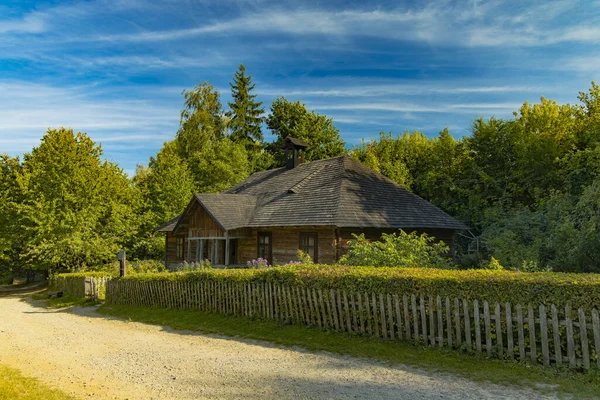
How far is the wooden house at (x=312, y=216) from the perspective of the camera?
2067cm

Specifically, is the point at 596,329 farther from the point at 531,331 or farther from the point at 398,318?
the point at 398,318

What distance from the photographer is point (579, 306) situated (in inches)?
286

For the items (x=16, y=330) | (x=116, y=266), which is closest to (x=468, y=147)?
(x=116, y=266)

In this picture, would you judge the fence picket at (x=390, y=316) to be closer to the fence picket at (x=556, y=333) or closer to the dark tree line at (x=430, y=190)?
the fence picket at (x=556, y=333)

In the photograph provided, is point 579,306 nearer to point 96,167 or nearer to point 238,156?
point 96,167

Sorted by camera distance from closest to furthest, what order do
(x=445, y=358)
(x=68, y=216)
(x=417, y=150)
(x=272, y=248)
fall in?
1. (x=445, y=358)
2. (x=272, y=248)
3. (x=68, y=216)
4. (x=417, y=150)

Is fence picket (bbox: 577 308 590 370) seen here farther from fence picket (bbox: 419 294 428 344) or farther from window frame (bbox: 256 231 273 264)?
window frame (bbox: 256 231 273 264)

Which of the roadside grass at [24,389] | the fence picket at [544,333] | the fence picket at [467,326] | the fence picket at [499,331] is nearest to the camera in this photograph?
the roadside grass at [24,389]

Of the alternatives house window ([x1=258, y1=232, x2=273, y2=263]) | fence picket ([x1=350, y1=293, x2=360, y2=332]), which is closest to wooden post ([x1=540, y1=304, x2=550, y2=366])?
fence picket ([x1=350, y1=293, x2=360, y2=332])

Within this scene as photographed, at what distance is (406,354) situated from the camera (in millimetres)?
8461

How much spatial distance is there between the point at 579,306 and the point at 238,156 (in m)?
38.0

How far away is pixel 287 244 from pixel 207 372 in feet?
48.1

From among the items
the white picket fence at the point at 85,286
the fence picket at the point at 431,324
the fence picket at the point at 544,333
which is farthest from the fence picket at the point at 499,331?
the white picket fence at the point at 85,286

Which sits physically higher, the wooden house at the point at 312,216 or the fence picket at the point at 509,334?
the wooden house at the point at 312,216
